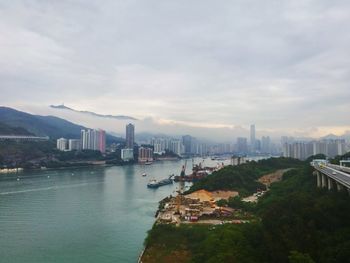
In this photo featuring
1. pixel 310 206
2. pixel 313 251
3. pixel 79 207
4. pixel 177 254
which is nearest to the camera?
pixel 313 251

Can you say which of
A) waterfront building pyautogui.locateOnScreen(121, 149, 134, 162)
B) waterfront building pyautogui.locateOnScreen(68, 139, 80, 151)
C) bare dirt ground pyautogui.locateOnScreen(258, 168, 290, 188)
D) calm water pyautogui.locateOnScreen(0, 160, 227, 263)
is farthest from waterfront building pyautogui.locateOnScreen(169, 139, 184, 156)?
calm water pyautogui.locateOnScreen(0, 160, 227, 263)

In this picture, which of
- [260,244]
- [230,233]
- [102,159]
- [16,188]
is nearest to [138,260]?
[230,233]

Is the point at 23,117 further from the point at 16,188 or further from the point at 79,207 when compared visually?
the point at 79,207

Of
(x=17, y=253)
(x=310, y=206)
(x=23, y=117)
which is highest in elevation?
(x=23, y=117)

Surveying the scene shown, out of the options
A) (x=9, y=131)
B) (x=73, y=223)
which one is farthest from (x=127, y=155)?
(x=73, y=223)

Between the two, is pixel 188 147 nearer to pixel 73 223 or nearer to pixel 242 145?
pixel 242 145

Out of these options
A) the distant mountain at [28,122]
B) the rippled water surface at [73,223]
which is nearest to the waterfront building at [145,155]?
the distant mountain at [28,122]
